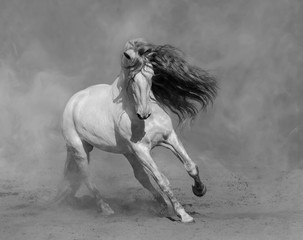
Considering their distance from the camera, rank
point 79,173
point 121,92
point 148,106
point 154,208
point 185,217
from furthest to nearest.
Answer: point 79,173 → point 154,208 → point 121,92 → point 185,217 → point 148,106

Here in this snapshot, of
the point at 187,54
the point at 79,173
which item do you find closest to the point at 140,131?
the point at 79,173

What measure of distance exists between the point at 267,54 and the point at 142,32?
2564 millimetres

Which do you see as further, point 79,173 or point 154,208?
point 79,173

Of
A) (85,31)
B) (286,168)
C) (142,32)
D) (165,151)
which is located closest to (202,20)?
(142,32)

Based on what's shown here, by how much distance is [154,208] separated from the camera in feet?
22.7

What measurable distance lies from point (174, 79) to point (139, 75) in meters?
0.55

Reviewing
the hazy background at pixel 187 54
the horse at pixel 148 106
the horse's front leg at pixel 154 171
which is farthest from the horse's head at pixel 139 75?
the hazy background at pixel 187 54

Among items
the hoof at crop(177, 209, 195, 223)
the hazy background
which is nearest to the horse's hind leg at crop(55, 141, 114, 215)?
the hoof at crop(177, 209, 195, 223)

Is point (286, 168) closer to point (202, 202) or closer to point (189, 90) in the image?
point (202, 202)

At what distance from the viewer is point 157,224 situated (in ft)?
19.5

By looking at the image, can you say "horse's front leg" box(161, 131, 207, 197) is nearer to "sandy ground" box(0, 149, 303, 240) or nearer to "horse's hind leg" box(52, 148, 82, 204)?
"sandy ground" box(0, 149, 303, 240)

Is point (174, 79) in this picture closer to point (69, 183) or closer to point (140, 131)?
point (140, 131)

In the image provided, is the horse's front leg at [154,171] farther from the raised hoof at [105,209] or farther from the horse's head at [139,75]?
the raised hoof at [105,209]

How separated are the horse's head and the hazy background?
15.7 feet
